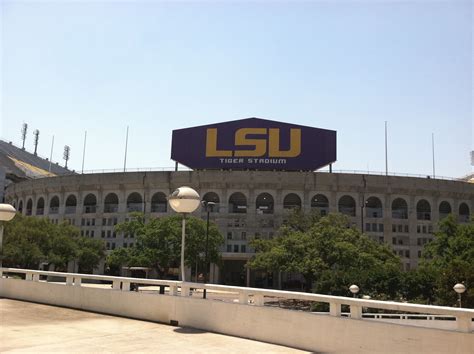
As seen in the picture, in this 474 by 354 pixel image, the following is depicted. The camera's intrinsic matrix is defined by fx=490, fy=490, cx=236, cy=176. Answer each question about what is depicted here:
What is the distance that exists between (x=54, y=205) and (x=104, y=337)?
232 feet

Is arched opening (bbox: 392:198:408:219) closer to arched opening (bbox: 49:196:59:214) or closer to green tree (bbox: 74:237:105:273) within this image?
green tree (bbox: 74:237:105:273)

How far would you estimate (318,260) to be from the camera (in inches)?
1674

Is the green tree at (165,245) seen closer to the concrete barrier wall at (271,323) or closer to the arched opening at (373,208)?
the arched opening at (373,208)

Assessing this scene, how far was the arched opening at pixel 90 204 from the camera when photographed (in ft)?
240

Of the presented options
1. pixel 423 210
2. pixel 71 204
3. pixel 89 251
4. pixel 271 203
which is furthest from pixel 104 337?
pixel 71 204

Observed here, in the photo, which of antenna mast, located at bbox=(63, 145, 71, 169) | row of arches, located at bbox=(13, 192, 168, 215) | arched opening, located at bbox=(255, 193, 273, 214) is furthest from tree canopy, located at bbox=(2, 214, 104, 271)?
antenna mast, located at bbox=(63, 145, 71, 169)

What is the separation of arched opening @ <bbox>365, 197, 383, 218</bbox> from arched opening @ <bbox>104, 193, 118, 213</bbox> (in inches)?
1420

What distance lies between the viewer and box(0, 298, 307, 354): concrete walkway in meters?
10.0

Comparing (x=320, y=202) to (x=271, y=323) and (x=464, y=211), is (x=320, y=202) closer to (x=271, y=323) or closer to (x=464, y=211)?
(x=464, y=211)

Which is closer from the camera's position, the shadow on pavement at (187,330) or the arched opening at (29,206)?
the shadow on pavement at (187,330)

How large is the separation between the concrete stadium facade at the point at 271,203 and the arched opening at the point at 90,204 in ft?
1.86

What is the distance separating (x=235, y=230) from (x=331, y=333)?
56.1 meters

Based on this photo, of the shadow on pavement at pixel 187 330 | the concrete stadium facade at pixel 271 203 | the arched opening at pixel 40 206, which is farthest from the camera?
the arched opening at pixel 40 206

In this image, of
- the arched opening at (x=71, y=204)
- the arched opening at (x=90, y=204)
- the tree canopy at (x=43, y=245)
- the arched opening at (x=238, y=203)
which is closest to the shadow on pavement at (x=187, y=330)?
the tree canopy at (x=43, y=245)
